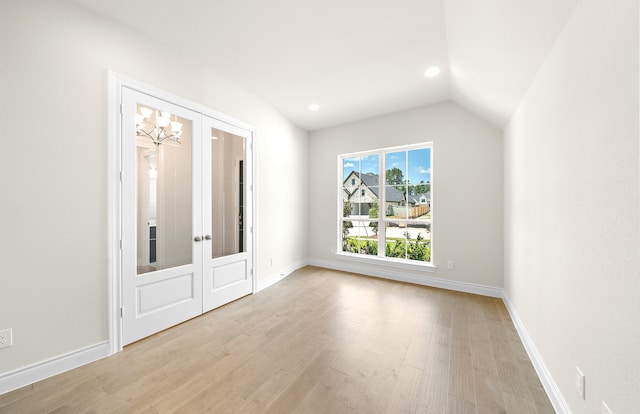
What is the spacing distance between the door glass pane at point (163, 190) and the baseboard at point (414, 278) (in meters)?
2.71

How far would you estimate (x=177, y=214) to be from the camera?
8.46 ft

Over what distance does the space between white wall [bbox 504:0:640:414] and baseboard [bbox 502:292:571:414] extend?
0.04 m

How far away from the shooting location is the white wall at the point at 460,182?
3.25 meters

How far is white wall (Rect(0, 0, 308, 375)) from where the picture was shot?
159 cm

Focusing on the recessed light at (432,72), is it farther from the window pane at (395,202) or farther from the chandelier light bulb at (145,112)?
the chandelier light bulb at (145,112)

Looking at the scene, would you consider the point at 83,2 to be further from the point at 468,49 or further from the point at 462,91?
the point at 462,91

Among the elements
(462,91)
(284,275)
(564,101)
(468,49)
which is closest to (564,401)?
(564,101)

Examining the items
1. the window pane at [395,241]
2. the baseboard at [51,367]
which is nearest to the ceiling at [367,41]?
the window pane at [395,241]

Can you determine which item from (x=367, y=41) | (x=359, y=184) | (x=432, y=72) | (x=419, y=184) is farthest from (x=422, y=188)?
(x=367, y=41)

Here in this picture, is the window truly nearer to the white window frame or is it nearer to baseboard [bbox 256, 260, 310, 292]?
the white window frame

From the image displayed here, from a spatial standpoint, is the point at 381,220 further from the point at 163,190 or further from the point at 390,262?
the point at 163,190

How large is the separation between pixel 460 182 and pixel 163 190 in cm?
390

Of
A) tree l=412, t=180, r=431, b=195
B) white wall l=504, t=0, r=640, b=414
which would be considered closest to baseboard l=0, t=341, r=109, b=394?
white wall l=504, t=0, r=640, b=414

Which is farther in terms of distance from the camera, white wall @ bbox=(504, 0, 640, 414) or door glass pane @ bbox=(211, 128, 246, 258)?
door glass pane @ bbox=(211, 128, 246, 258)
